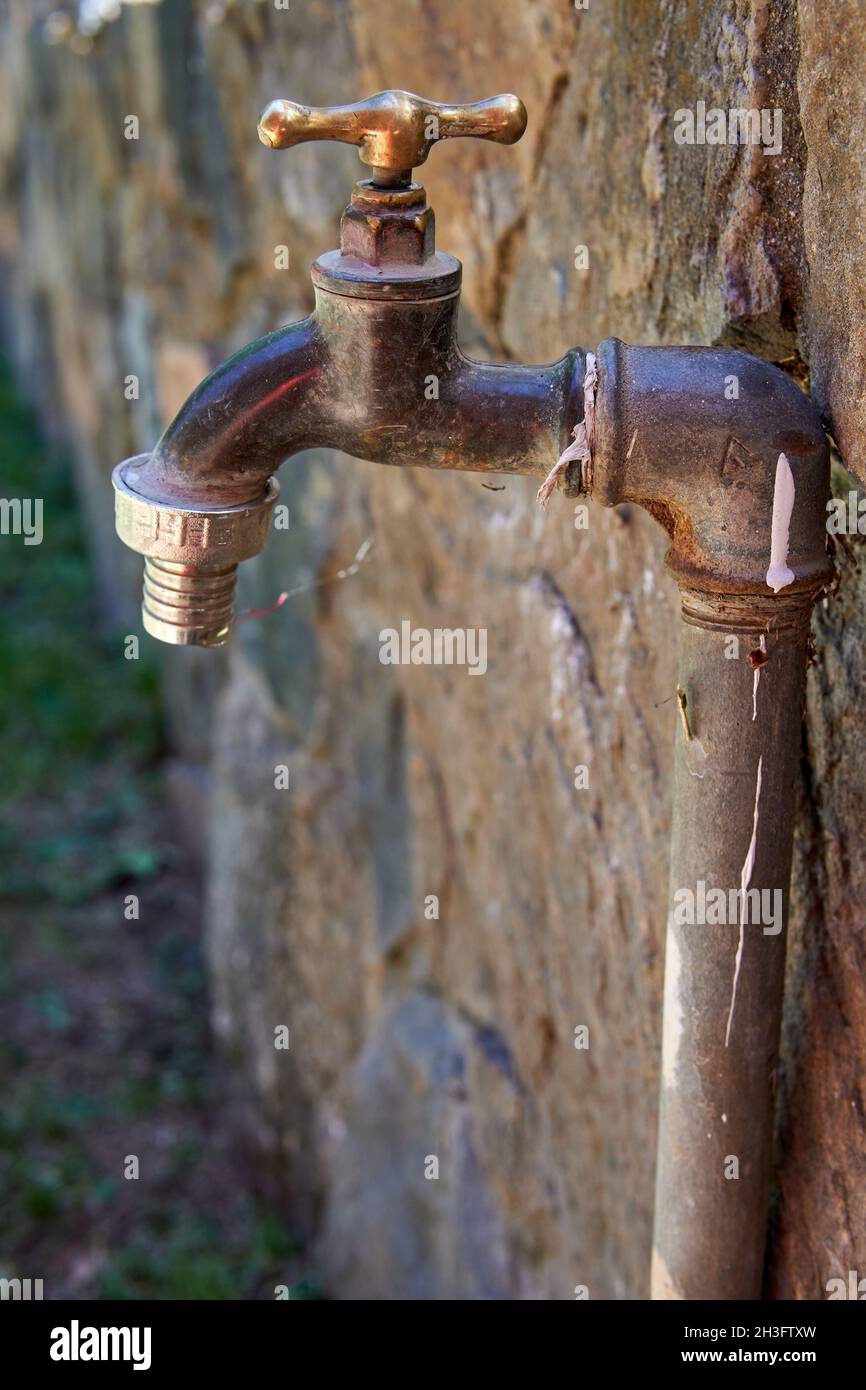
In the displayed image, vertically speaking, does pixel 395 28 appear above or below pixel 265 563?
above

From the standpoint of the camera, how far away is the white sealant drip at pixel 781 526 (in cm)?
120

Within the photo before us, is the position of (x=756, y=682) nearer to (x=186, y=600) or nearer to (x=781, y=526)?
(x=781, y=526)

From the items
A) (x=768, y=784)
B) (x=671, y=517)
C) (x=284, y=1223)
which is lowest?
(x=284, y=1223)

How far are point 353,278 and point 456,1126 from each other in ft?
5.48

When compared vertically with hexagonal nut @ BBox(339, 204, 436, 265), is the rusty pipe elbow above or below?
below

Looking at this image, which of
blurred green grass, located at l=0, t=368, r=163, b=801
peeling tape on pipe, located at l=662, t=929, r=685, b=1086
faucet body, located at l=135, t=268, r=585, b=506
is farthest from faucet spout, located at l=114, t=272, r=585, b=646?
blurred green grass, located at l=0, t=368, r=163, b=801

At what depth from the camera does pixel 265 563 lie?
10.1 feet

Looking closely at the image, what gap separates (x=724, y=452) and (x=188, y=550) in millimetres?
467

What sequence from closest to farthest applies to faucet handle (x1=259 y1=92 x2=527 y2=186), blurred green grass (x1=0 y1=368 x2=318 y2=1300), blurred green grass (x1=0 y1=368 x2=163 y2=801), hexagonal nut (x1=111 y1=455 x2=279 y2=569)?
faucet handle (x1=259 y1=92 x2=527 y2=186) < hexagonal nut (x1=111 y1=455 x2=279 y2=569) < blurred green grass (x1=0 y1=368 x2=318 y2=1300) < blurred green grass (x1=0 y1=368 x2=163 y2=801)

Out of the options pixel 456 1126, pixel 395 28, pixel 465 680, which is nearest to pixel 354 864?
pixel 456 1126

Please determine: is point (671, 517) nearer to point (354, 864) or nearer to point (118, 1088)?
point (354, 864)

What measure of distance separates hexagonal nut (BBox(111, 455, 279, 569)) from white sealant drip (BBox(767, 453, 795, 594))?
1.49 feet

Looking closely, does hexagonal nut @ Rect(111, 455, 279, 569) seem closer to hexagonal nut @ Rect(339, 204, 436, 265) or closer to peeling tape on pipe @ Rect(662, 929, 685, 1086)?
hexagonal nut @ Rect(339, 204, 436, 265)

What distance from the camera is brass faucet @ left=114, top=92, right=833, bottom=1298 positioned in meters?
1.21
